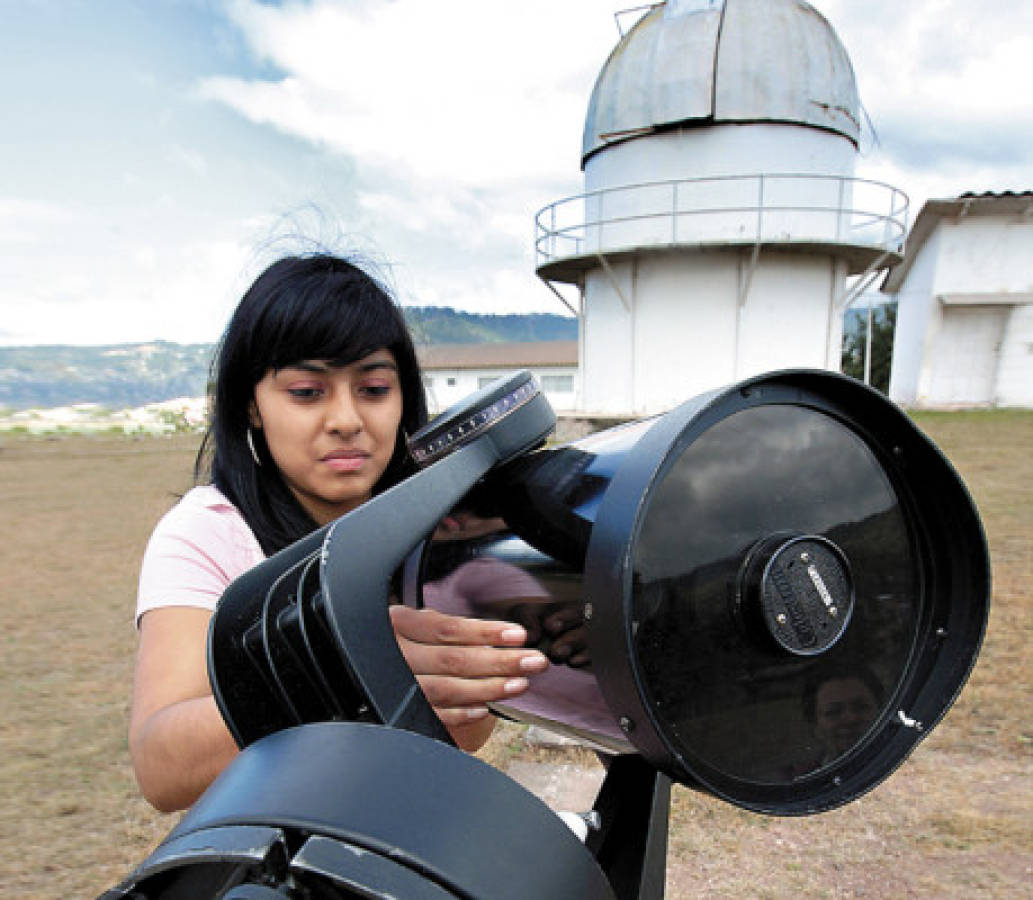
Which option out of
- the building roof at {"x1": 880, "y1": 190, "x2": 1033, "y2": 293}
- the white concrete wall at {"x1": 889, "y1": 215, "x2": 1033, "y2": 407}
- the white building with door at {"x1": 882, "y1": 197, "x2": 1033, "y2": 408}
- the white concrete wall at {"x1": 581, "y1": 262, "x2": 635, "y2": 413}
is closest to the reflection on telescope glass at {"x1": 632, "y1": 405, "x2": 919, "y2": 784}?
the white concrete wall at {"x1": 581, "y1": 262, "x2": 635, "y2": 413}

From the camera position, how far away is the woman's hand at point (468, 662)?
2.48 feet

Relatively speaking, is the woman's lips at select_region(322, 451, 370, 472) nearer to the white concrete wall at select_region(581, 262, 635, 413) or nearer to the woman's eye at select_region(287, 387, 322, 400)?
the woman's eye at select_region(287, 387, 322, 400)

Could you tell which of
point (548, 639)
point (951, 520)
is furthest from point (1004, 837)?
point (548, 639)

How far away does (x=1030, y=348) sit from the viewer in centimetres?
1838

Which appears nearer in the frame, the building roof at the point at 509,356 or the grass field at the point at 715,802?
the grass field at the point at 715,802

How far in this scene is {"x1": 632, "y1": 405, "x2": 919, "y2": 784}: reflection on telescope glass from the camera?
2.31 ft

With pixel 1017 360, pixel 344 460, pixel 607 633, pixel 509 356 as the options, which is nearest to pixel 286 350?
pixel 344 460

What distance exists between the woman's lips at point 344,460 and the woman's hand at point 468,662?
2.30 feet

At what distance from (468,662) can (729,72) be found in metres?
13.9

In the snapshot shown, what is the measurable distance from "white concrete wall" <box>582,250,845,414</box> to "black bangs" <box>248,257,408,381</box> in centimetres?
1179

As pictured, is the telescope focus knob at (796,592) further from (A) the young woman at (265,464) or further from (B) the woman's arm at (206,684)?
(A) the young woman at (265,464)

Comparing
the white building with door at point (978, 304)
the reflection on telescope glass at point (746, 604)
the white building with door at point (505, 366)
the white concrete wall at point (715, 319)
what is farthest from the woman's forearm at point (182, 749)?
the white building with door at point (505, 366)

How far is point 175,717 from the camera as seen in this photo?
1.03 m

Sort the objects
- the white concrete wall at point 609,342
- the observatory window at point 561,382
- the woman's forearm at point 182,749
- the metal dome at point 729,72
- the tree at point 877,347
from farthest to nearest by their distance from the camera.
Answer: the observatory window at point 561,382
the tree at point 877,347
the white concrete wall at point 609,342
the metal dome at point 729,72
the woman's forearm at point 182,749
